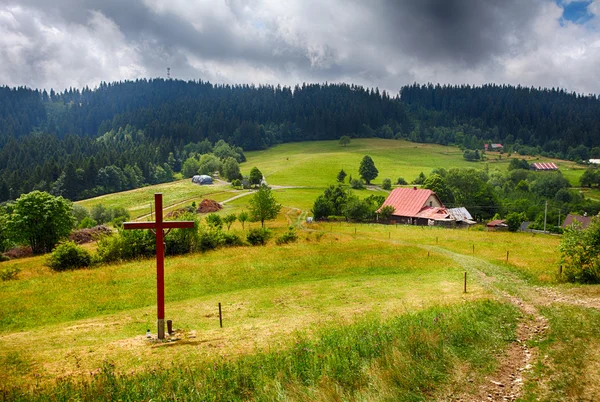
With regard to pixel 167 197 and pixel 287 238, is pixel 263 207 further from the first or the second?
pixel 167 197

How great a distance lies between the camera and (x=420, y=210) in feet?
259

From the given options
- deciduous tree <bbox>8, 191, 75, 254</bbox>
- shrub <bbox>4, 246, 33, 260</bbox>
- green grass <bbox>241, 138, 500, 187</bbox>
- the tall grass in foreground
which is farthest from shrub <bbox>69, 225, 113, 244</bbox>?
green grass <bbox>241, 138, 500, 187</bbox>

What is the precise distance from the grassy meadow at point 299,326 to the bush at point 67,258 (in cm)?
116

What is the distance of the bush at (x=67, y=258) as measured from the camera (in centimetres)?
3562

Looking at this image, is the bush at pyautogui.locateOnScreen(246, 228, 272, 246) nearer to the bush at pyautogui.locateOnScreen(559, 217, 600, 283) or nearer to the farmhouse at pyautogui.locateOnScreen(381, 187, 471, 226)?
the bush at pyautogui.locateOnScreen(559, 217, 600, 283)

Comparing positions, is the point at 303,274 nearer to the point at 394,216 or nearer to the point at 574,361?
the point at 574,361

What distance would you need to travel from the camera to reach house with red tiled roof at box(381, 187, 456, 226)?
76.4 m

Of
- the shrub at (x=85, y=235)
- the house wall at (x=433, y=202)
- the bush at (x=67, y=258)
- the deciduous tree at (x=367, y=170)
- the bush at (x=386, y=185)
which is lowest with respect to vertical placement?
the shrub at (x=85, y=235)

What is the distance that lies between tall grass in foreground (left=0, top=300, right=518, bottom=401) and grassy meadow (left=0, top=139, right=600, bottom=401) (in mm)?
49

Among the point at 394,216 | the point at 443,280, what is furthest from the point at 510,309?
the point at 394,216

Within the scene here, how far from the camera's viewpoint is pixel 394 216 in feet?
266

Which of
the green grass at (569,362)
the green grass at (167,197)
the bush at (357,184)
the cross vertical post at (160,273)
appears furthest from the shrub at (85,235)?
the bush at (357,184)

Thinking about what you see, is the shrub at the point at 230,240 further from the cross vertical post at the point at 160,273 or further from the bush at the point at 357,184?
the bush at the point at 357,184

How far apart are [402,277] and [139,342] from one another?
19.0m
